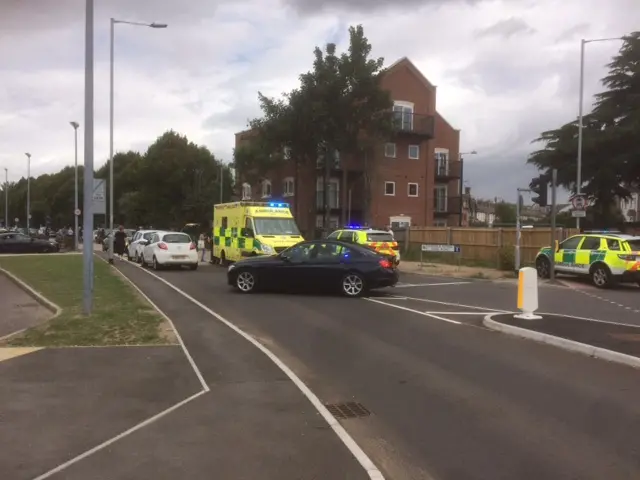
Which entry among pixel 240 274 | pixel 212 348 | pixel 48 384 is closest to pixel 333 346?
pixel 212 348

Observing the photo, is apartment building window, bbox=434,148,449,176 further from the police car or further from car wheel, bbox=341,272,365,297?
car wheel, bbox=341,272,365,297

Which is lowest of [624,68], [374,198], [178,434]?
[178,434]

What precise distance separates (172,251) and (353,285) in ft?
33.6

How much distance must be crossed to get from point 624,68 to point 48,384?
126 feet

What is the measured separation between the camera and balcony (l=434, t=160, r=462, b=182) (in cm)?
4638

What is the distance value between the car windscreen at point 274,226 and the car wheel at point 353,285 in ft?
25.1

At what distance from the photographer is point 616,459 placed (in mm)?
4902

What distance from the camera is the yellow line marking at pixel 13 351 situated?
834 cm

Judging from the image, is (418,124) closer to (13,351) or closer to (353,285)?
(353,285)

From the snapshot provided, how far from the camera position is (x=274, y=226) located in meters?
23.3

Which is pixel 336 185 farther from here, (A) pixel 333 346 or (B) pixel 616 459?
(B) pixel 616 459

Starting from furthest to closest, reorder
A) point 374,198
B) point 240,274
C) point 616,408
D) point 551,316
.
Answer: point 374,198 → point 240,274 → point 551,316 → point 616,408

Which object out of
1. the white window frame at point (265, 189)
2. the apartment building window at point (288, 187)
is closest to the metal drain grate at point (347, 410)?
the apartment building window at point (288, 187)

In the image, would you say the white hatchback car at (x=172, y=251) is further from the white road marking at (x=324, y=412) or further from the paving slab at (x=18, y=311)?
the white road marking at (x=324, y=412)
